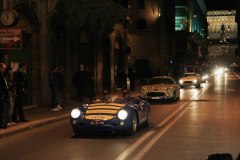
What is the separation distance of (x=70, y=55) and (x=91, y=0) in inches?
121

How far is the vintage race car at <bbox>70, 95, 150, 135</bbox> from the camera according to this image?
13.2m

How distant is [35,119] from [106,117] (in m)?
5.42

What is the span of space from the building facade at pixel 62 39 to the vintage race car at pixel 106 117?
431cm

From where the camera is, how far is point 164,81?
29.4m

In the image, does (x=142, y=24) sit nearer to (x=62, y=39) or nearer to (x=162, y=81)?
(x=162, y=81)

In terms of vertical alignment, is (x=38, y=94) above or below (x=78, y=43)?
below

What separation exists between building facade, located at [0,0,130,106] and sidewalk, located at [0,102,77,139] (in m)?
2.13

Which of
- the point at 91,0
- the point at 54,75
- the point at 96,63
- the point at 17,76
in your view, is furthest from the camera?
the point at 96,63

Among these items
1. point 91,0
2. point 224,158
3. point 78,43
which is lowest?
point 224,158

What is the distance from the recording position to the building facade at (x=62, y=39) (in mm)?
23031

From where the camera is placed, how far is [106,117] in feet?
43.5

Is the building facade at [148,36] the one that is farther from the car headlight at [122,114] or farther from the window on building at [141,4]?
the car headlight at [122,114]

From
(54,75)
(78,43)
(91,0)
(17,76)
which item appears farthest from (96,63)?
(17,76)

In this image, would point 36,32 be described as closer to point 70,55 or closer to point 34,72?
point 34,72
